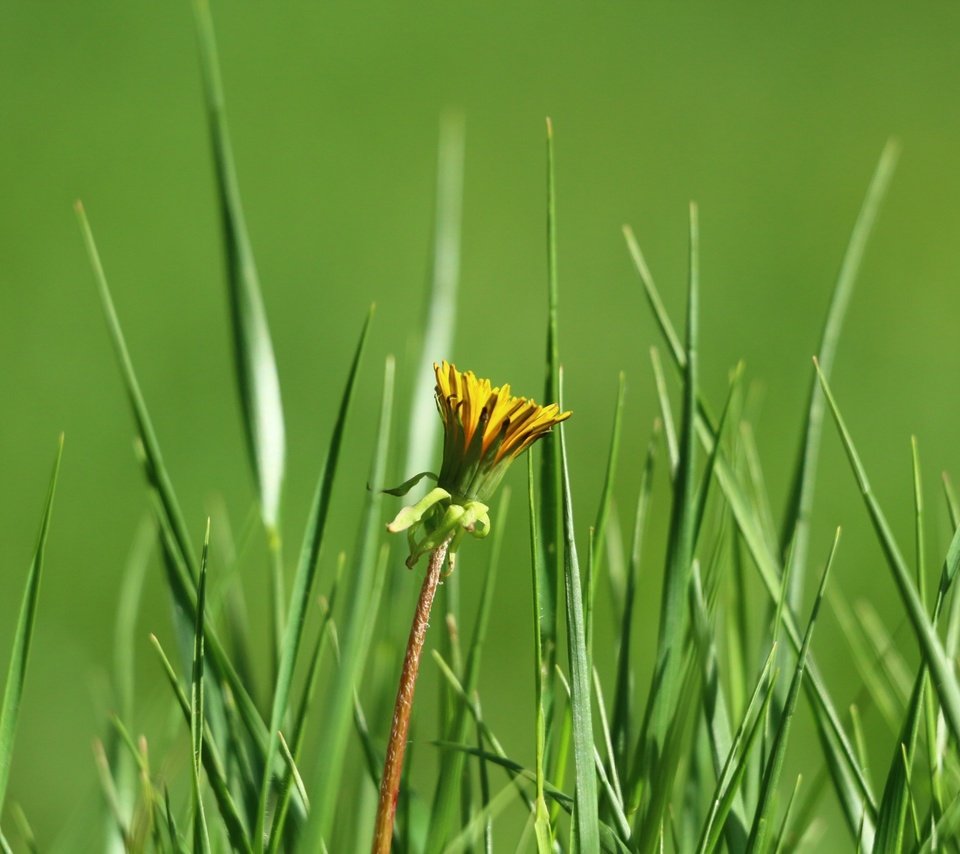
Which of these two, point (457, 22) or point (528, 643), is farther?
point (457, 22)

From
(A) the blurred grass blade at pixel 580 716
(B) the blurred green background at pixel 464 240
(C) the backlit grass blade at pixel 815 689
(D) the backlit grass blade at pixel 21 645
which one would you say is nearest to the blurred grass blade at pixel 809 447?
(C) the backlit grass blade at pixel 815 689

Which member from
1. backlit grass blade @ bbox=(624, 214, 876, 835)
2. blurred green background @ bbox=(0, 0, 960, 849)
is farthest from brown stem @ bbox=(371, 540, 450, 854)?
blurred green background @ bbox=(0, 0, 960, 849)

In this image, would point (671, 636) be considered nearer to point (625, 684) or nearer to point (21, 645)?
point (625, 684)

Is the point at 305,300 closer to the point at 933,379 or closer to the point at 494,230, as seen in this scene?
the point at 494,230

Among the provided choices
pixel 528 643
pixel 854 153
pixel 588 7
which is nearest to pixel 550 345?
pixel 528 643

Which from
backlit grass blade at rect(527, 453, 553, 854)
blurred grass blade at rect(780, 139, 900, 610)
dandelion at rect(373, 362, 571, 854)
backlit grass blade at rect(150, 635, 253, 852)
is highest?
blurred grass blade at rect(780, 139, 900, 610)

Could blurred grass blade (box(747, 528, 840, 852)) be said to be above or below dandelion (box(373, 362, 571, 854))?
below

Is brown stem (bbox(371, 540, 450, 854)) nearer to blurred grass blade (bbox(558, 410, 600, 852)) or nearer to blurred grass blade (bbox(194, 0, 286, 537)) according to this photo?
blurred grass blade (bbox(558, 410, 600, 852))

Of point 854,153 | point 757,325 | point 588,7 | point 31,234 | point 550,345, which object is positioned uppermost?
point 588,7
